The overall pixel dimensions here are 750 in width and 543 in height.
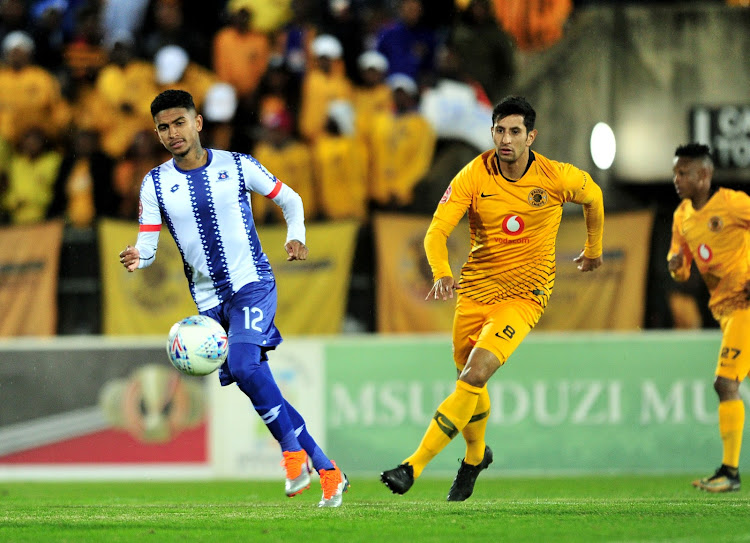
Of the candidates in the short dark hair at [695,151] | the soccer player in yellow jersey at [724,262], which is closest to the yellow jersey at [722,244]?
the soccer player in yellow jersey at [724,262]

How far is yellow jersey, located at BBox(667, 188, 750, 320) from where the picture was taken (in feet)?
28.9

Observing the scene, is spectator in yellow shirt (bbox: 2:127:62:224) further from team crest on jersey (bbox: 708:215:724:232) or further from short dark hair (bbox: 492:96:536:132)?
short dark hair (bbox: 492:96:536:132)

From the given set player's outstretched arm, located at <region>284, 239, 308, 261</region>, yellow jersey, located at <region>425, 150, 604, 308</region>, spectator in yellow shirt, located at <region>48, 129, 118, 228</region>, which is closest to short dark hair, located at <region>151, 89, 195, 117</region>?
player's outstretched arm, located at <region>284, 239, 308, 261</region>

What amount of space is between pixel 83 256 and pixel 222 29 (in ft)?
11.1

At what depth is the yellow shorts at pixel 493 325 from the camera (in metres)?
6.95

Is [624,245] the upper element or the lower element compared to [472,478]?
upper

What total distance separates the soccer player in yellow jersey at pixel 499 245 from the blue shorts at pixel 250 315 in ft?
3.30

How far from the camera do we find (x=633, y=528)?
5895 mm

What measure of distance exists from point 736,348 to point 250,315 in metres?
3.89

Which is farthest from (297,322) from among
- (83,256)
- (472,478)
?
(472,478)

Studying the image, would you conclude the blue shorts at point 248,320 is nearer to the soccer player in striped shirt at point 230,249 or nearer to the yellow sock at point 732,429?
the soccer player in striped shirt at point 230,249

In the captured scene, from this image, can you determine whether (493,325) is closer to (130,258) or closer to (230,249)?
(230,249)

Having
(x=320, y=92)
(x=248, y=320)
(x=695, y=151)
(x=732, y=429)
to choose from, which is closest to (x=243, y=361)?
(x=248, y=320)

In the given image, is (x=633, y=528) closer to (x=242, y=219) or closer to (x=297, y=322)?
(x=242, y=219)
